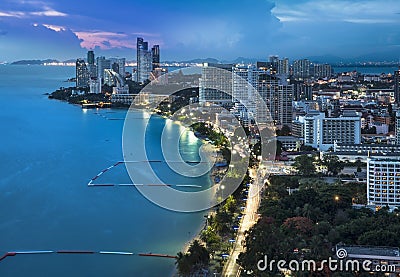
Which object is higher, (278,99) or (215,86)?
(215,86)

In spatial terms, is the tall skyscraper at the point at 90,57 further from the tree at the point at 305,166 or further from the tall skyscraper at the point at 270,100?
the tree at the point at 305,166

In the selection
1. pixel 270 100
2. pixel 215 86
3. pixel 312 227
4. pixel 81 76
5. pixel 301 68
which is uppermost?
pixel 301 68

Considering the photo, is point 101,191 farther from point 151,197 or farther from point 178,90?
point 178,90

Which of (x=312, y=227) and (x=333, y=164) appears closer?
(x=312, y=227)

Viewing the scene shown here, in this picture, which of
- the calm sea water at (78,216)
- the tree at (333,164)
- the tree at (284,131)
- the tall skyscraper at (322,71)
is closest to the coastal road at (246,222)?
the calm sea water at (78,216)

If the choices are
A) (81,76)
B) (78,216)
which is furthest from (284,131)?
(81,76)

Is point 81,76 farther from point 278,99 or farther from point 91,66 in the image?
point 278,99

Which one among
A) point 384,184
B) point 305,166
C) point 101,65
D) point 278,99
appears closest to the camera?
point 384,184

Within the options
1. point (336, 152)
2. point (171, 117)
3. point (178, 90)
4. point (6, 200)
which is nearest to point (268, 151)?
point (336, 152)
